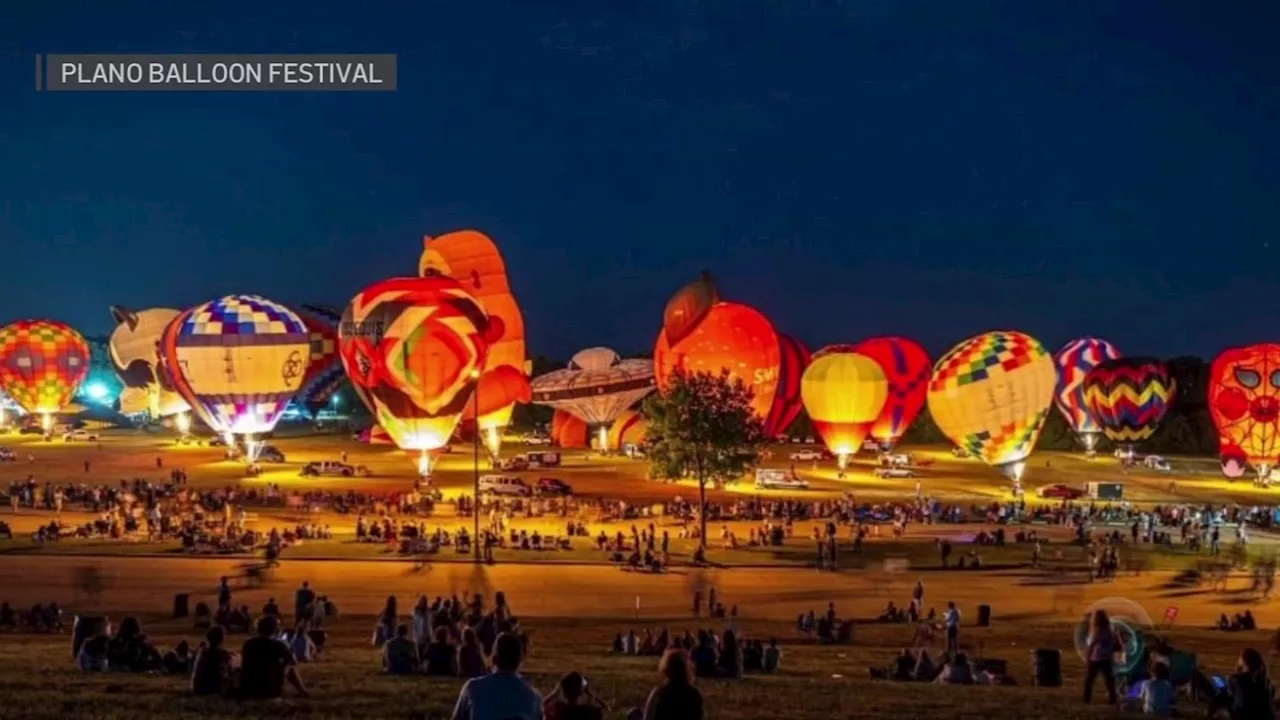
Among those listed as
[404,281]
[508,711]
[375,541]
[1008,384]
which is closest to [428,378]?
[404,281]

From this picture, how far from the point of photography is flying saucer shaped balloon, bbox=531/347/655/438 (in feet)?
208

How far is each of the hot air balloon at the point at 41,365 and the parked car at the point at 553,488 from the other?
41771 millimetres

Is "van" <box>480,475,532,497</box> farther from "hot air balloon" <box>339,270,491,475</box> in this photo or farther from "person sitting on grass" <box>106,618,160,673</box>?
"person sitting on grass" <box>106,618,160,673</box>

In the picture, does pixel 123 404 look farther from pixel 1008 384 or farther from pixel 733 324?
pixel 1008 384

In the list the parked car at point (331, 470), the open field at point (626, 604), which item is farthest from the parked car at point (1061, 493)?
the parked car at point (331, 470)

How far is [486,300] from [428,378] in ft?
43.8

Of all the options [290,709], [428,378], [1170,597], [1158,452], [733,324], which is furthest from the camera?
[1158,452]

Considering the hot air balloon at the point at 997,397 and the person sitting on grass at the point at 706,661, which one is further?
the hot air balloon at the point at 997,397

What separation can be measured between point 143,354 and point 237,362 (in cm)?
2993

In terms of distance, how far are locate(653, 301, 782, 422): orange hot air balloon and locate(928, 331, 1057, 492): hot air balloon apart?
26.1 ft

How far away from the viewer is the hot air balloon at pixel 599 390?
63375 millimetres

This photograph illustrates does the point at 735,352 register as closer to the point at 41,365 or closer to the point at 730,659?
the point at 730,659

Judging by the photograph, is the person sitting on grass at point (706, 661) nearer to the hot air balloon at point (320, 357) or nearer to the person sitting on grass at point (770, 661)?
the person sitting on grass at point (770, 661)

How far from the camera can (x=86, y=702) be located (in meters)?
9.47
